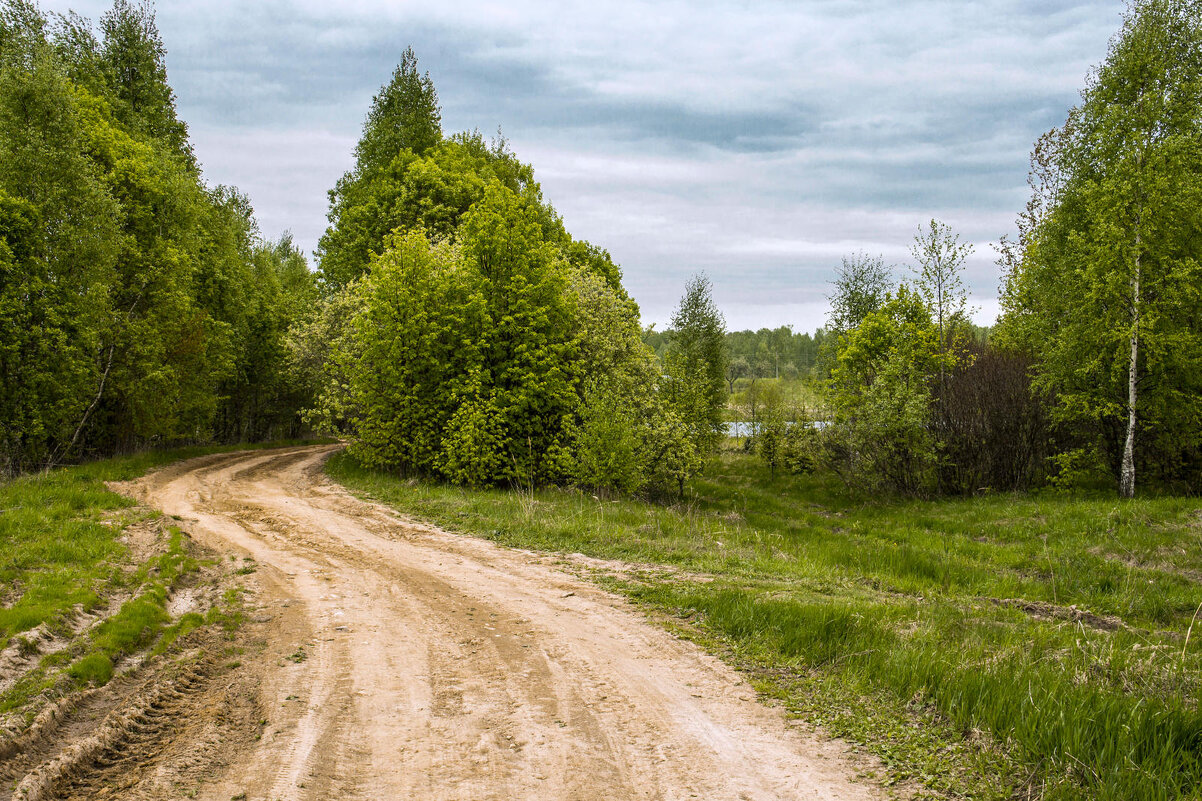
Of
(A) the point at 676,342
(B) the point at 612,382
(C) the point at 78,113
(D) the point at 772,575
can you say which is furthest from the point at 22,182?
(A) the point at 676,342

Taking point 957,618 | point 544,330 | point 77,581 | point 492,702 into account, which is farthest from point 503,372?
point 492,702

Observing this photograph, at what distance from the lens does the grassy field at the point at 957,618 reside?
5.00m

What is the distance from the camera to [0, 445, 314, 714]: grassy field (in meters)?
6.69

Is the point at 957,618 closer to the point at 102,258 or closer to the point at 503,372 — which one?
the point at 503,372

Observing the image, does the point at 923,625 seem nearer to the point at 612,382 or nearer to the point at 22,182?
the point at 612,382

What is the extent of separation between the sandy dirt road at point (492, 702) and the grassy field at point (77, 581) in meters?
1.41

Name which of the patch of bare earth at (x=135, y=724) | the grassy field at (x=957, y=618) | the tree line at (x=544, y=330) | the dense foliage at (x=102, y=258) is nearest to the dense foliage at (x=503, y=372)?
the tree line at (x=544, y=330)

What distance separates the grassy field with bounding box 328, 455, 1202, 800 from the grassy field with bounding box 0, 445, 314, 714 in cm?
623

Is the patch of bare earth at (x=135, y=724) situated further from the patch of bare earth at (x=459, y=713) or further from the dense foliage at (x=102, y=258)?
the dense foliage at (x=102, y=258)

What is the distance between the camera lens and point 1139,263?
69.5 feet

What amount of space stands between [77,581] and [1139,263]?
1140 inches

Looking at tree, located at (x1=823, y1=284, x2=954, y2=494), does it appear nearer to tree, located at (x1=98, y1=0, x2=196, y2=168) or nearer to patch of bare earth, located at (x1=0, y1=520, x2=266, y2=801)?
patch of bare earth, located at (x1=0, y1=520, x2=266, y2=801)

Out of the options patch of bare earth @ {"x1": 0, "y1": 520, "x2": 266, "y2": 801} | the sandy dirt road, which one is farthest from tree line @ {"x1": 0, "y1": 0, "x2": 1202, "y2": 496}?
patch of bare earth @ {"x1": 0, "y1": 520, "x2": 266, "y2": 801}

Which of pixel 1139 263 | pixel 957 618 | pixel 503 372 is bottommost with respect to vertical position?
pixel 957 618
